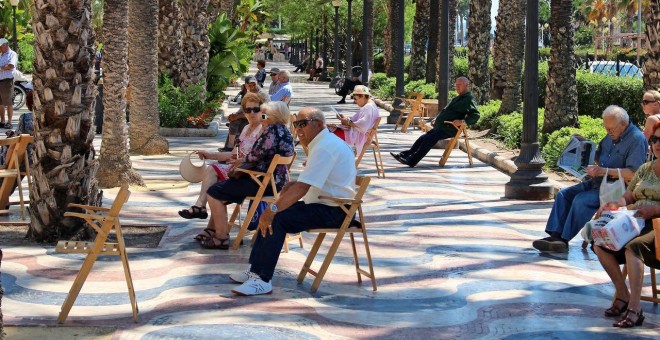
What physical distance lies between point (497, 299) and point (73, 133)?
4264mm

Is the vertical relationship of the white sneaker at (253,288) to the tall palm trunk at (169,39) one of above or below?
below

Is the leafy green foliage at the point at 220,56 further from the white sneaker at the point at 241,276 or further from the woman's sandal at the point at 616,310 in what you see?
the woman's sandal at the point at 616,310

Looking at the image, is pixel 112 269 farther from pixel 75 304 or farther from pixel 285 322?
pixel 285 322

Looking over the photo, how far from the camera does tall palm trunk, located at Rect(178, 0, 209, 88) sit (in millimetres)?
24594

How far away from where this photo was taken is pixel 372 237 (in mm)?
10977

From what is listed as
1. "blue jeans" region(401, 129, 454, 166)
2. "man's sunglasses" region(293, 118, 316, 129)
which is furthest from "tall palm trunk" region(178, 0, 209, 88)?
"man's sunglasses" region(293, 118, 316, 129)

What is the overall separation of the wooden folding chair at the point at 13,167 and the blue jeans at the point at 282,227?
3868mm

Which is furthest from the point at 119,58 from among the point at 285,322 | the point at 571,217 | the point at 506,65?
the point at 506,65

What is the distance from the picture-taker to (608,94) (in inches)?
911

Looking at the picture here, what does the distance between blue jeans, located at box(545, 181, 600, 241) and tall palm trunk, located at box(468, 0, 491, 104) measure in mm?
16203

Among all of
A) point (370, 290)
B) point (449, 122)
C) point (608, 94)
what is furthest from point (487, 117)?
point (370, 290)

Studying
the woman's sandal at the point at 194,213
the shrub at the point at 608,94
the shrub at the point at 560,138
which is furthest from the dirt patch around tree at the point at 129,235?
the shrub at the point at 608,94

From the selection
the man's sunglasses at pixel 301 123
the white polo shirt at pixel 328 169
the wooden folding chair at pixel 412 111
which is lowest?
the wooden folding chair at pixel 412 111

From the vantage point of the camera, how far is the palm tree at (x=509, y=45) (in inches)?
893
